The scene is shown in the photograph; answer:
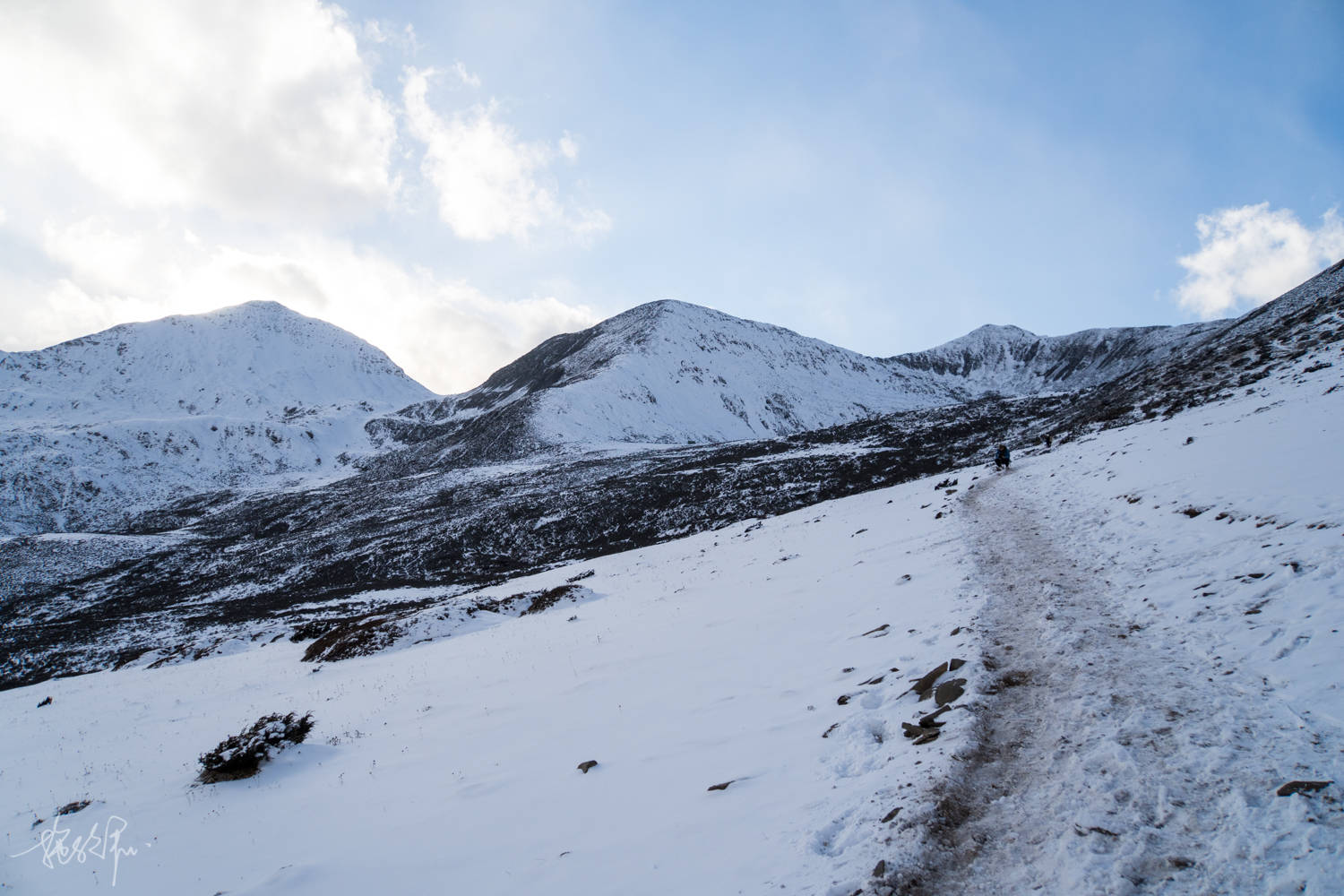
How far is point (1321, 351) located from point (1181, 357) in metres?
22.1

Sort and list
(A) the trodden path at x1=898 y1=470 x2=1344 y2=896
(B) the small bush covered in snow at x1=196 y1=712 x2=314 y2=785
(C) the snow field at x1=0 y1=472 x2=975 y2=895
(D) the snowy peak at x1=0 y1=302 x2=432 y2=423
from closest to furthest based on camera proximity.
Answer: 1. (A) the trodden path at x1=898 y1=470 x2=1344 y2=896
2. (C) the snow field at x1=0 y1=472 x2=975 y2=895
3. (B) the small bush covered in snow at x1=196 y1=712 x2=314 y2=785
4. (D) the snowy peak at x1=0 y1=302 x2=432 y2=423

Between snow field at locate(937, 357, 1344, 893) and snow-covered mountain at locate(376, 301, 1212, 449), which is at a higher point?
snow-covered mountain at locate(376, 301, 1212, 449)

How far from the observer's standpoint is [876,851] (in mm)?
4922

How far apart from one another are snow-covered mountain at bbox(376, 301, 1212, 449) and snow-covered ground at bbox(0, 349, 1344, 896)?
8136cm

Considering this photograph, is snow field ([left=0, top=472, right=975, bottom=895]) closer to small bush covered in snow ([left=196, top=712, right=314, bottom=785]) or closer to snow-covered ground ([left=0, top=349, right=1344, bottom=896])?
snow-covered ground ([left=0, top=349, right=1344, bottom=896])

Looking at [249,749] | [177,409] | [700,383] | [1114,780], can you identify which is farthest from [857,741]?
[177,409]

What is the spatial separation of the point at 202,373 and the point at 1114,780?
678 ft

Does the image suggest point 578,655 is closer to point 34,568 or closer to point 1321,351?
point 1321,351

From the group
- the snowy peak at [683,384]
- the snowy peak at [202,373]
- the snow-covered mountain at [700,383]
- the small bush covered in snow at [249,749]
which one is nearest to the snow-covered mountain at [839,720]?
the small bush covered in snow at [249,749]

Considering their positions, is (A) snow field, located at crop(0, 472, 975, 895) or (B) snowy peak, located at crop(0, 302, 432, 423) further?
(B) snowy peak, located at crop(0, 302, 432, 423)

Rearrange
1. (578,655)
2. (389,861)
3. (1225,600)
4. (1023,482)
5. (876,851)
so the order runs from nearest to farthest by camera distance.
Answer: (876,851) → (389,861) → (1225,600) → (578,655) → (1023,482)

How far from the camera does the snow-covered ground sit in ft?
15.9

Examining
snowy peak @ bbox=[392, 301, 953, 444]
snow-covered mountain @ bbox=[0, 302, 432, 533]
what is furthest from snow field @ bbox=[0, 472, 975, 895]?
snow-covered mountain @ bbox=[0, 302, 432, 533]

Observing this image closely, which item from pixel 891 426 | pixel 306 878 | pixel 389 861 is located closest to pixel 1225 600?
pixel 389 861
